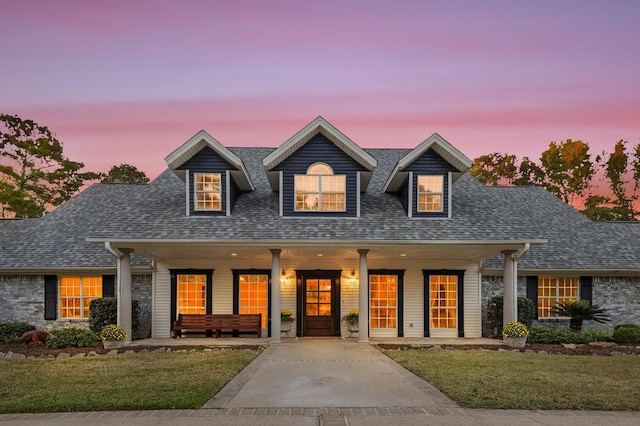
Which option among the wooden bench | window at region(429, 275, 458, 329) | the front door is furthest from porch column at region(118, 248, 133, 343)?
window at region(429, 275, 458, 329)

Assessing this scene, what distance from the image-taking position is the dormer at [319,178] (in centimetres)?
1623

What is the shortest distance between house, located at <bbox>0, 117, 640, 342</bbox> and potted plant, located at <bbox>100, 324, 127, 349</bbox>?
775mm

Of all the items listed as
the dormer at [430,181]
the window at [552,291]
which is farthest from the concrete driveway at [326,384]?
the window at [552,291]

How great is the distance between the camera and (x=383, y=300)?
1844cm

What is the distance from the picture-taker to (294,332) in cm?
1803

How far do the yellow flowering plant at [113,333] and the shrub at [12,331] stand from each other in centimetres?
425

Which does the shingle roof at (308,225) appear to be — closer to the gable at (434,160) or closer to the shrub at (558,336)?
the gable at (434,160)

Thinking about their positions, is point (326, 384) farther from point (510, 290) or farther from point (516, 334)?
point (510, 290)

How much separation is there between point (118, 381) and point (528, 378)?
8.43 metres

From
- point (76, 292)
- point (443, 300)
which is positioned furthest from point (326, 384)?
point (76, 292)

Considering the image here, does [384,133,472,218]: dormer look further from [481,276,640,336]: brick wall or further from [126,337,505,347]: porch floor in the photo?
[126,337,505,347]: porch floor

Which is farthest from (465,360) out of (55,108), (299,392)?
(55,108)

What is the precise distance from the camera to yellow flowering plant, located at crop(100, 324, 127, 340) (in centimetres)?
1460

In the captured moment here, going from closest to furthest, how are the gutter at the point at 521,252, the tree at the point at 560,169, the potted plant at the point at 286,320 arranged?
the gutter at the point at 521,252 → the potted plant at the point at 286,320 → the tree at the point at 560,169
